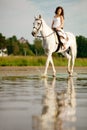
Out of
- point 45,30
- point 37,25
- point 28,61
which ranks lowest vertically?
point 28,61

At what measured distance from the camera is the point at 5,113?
693 centimetres

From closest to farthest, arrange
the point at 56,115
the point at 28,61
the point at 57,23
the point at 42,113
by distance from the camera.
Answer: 1. the point at 56,115
2. the point at 42,113
3. the point at 57,23
4. the point at 28,61

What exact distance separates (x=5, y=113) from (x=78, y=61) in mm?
40734

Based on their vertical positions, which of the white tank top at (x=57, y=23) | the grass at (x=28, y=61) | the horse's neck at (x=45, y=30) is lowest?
the grass at (x=28, y=61)

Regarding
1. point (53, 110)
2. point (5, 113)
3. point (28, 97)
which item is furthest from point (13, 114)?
point (28, 97)

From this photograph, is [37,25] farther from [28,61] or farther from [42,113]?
[28,61]

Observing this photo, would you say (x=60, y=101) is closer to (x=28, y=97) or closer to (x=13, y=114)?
(x=28, y=97)

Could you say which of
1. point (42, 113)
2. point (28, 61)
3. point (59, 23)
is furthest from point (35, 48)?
point (42, 113)

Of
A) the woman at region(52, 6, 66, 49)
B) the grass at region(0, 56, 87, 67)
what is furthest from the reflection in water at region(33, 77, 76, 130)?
the grass at region(0, 56, 87, 67)

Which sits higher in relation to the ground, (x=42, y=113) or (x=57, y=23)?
(x=57, y=23)

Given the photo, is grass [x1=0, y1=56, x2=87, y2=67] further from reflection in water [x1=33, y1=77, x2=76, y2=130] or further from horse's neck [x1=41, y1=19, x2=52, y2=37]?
reflection in water [x1=33, y1=77, x2=76, y2=130]

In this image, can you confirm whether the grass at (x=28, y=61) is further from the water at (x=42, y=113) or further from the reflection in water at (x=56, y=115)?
the reflection in water at (x=56, y=115)

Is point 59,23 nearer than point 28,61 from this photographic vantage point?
Yes

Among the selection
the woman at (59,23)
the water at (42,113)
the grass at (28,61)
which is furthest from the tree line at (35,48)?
the water at (42,113)
